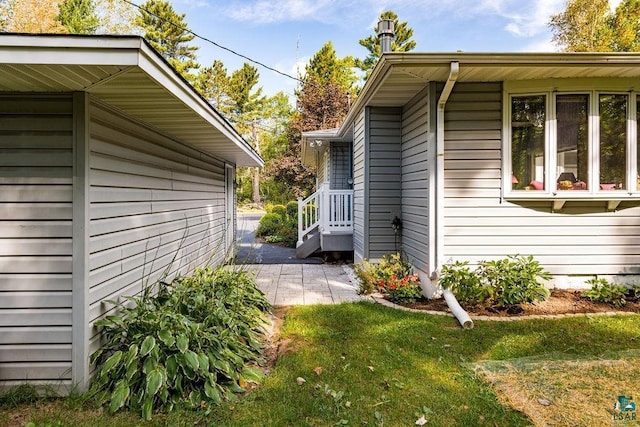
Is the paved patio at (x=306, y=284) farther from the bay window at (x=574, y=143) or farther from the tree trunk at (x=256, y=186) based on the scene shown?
the tree trunk at (x=256, y=186)

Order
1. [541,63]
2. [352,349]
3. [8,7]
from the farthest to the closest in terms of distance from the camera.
Result: [8,7] → [541,63] → [352,349]

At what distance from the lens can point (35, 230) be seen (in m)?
2.54

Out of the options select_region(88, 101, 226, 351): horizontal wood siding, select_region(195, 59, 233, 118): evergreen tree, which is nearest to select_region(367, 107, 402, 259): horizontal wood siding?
select_region(88, 101, 226, 351): horizontal wood siding

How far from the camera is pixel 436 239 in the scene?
15.5 feet

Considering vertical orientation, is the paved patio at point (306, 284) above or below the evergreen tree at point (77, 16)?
below

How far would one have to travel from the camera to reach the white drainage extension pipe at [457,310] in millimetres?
3824

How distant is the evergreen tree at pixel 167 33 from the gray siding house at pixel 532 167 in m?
22.3

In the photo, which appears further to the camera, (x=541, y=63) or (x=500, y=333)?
(x=541, y=63)

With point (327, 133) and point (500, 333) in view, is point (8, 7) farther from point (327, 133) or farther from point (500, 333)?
point (500, 333)

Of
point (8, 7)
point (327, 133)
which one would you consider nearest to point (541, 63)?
point (327, 133)

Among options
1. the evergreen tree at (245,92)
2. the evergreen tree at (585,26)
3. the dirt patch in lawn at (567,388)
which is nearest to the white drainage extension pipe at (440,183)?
the dirt patch in lawn at (567,388)

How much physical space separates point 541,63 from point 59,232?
186 inches

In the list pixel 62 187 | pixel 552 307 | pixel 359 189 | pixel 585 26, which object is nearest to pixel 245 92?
pixel 585 26

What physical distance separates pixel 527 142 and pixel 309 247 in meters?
5.25
